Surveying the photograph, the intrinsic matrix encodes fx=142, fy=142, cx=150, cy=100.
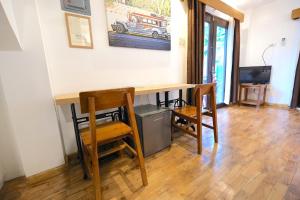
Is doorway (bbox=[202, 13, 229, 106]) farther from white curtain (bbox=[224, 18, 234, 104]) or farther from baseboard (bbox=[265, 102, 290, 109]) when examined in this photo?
baseboard (bbox=[265, 102, 290, 109])

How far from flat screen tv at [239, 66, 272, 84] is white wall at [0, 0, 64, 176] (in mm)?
4179

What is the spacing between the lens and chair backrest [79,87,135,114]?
953 mm

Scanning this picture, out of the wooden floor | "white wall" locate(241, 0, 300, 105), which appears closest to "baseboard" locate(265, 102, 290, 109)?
"white wall" locate(241, 0, 300, 105)

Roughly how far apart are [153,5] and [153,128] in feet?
5.74

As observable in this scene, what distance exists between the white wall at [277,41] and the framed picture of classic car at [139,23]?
288 centimetres

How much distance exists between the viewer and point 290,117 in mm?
2799

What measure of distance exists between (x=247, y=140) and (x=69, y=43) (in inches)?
100

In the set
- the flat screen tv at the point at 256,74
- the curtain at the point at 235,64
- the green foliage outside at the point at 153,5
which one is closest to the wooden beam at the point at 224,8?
the curtain at the point at 235,64

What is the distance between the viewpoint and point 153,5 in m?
2.06

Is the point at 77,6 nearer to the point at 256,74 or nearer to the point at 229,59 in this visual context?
the point at 229,59

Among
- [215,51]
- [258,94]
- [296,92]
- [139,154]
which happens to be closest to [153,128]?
[139,154]

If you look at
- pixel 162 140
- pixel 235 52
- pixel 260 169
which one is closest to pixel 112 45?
pixel 162 140

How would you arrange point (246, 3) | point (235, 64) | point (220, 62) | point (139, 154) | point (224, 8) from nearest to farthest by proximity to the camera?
point (139, 154)
point (224, 8)
point (246, 3)
point (235, 64)
point (220, 62)

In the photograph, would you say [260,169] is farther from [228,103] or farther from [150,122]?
[228,103]
